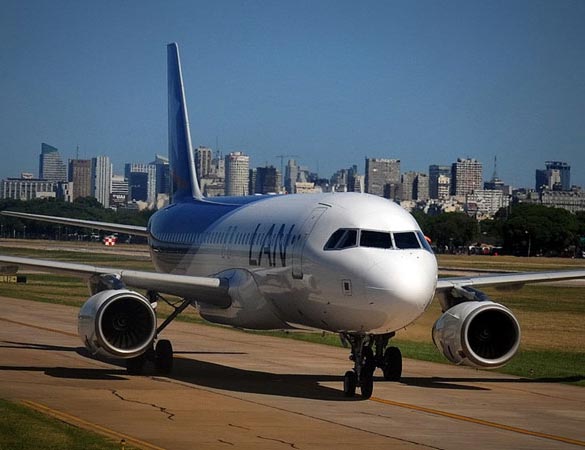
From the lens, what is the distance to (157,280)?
2984cm

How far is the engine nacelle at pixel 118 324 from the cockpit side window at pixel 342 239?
4420 mm

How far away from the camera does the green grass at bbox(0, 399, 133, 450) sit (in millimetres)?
19234

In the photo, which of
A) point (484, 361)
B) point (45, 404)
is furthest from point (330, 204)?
point (45, 404)

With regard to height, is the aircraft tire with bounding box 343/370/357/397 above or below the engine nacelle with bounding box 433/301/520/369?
below

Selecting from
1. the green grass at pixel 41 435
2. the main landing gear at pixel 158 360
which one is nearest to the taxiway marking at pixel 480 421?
the main landing gear at pixel 158 360

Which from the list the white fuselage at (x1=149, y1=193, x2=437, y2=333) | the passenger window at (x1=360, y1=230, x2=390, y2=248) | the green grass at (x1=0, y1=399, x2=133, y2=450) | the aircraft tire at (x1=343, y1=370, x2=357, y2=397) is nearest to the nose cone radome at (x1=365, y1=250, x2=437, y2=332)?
the white fuselage at (x1=149, y1=193, x2=437, y2=333)

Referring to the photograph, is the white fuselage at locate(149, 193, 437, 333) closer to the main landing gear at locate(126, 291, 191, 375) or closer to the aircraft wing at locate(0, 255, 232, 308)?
the aircraft wing at locate(0, 255, 232, 308)

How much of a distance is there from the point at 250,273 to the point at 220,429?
9.12m

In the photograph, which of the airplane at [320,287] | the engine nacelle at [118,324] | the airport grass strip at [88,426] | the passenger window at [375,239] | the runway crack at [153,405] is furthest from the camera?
the engine nacelle at [118,324]

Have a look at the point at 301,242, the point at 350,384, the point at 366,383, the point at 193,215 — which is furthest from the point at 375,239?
the point at 193,215

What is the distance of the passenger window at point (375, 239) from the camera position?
25.1m

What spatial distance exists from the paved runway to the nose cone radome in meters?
1.74

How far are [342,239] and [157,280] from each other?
584cm

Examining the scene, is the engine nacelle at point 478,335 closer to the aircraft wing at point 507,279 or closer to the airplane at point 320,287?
the airplane at point 320,287
